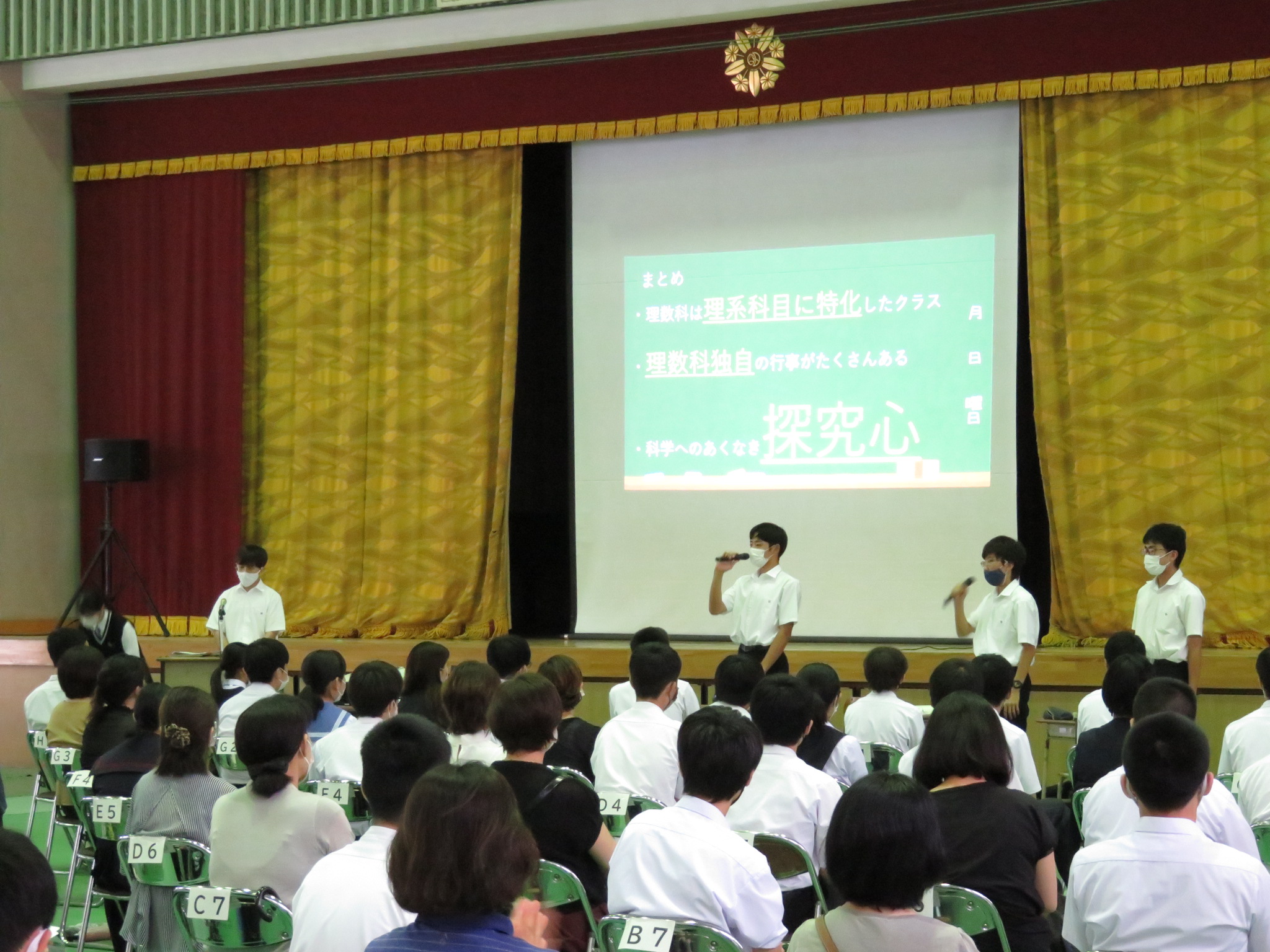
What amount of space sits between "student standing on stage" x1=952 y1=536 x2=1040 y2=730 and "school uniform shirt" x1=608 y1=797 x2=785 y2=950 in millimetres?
3421

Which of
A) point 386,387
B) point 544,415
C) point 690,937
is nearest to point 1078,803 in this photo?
point 690,937

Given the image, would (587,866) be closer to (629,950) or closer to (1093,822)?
(629,950)

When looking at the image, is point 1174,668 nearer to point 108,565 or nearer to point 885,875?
point 885,875

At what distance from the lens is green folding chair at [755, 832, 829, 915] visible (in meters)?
2.73

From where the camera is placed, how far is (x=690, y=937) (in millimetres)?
2189

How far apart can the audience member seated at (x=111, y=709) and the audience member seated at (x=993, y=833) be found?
103 inches

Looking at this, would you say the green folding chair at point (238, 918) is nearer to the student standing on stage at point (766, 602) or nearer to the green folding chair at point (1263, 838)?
the green folding chair at point (1263, 838)

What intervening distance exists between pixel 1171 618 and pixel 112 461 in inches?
256

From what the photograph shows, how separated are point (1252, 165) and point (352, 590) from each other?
19.2 feet

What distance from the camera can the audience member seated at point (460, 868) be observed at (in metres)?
1.56

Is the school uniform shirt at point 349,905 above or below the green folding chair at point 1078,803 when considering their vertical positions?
above

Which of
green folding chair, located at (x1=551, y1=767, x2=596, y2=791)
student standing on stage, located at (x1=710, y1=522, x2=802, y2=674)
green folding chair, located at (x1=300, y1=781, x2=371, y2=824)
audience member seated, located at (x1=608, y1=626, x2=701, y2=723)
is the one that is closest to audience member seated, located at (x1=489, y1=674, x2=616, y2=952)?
green folding chair, located at (x1=551, y1=767, x2=596, y2=791)

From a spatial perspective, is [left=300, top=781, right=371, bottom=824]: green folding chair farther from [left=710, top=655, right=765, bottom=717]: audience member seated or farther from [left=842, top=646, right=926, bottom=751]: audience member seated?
[left=842, top=646, right=926, bottom=751]: audience member seated

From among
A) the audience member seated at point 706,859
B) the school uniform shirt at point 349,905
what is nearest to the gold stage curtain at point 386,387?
the audience member seated at point 706,859
